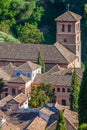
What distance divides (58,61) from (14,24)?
17.6 metres

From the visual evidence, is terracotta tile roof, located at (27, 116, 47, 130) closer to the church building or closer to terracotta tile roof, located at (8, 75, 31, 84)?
terracotta tile roof, located at (8, 75, 31, 84)

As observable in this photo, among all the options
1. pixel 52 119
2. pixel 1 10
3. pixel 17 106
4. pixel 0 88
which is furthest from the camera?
pixel 1 10

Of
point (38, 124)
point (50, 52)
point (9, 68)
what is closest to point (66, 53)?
point (50, 52)

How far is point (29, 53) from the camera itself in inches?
3046

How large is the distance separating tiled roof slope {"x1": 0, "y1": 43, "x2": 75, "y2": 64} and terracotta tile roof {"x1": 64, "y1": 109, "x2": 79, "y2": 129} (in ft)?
51.8

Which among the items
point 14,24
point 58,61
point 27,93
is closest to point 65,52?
point 58,61

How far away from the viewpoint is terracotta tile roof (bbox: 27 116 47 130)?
58491 millimetres

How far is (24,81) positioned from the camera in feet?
227

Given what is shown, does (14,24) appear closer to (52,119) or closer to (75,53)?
(75,53)

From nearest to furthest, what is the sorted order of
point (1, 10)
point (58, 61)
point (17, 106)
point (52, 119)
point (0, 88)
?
point (52, 119), point (17, 106), point (0, 88), point (58, 61), point (1, 10)

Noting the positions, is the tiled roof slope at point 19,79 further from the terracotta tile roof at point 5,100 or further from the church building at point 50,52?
the church building at point 50,52

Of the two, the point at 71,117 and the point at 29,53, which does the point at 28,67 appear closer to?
the point at 29,53

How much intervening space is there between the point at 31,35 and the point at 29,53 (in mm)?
10053

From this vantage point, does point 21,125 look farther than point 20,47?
No
